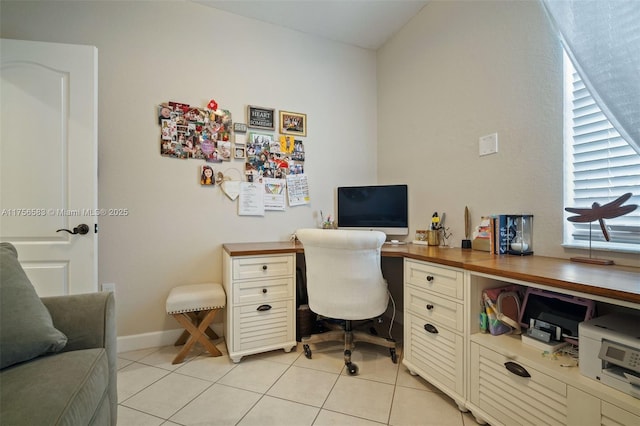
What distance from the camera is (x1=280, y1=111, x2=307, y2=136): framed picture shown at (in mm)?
2504

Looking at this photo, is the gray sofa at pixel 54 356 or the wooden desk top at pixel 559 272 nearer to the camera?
the gray sofa at pixel 54 356

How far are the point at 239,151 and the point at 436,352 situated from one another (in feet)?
6.71

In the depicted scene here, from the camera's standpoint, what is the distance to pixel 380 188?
96.3 inches

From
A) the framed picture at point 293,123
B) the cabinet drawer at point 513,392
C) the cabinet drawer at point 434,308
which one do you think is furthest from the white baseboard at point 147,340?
the cabinet drawer at point 513,392

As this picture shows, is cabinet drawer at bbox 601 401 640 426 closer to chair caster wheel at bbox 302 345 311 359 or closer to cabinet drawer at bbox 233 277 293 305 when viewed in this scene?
chair caster wheel at bbox 302 345 311 359

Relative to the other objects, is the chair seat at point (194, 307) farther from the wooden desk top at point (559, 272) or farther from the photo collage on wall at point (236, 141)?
the wooden desk top at point (559, 272)

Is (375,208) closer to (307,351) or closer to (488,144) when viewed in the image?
(488,144)

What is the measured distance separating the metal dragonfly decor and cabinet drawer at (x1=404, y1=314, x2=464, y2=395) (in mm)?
722

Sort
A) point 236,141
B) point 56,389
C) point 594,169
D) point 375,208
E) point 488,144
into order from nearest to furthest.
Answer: point 56,389 → point 594,169 → point 488,144 → point 236,141 → point 375,208

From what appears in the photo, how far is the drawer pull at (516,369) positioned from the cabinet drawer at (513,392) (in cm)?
1

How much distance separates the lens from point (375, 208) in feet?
8.07

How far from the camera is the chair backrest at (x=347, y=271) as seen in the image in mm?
1626

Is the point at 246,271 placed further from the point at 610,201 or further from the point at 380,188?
the point at 610,201

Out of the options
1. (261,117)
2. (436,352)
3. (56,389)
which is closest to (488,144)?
(436,352)
